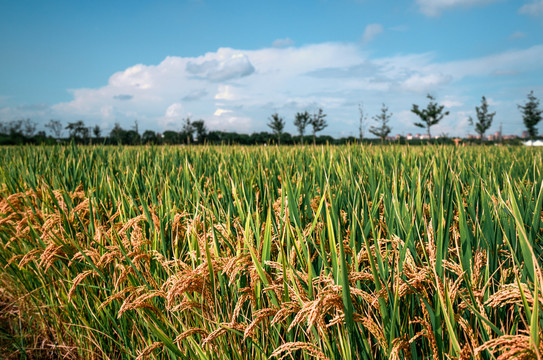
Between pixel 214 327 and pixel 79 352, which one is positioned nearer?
pixel 214 327

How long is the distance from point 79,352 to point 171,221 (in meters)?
1.11

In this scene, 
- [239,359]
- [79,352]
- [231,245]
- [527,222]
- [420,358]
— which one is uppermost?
[527,222]

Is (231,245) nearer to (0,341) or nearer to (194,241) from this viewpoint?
(194,241)

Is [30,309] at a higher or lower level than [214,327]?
lower

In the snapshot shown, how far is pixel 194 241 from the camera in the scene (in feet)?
5.45

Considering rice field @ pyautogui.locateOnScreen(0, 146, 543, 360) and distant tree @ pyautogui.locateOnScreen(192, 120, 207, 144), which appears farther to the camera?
distant tree @ pyautogui.locateOnScreen(192, 120, 207, 144)

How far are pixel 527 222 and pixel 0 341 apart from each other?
12.1 feet

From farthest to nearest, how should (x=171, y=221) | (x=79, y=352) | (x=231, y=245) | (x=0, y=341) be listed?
(x=0, y=341) → (x=79, y=352) → (x=171, y=221) → (x=231, y=245)

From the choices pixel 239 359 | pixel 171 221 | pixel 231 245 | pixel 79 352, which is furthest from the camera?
pixel 79 352

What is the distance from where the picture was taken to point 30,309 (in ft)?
8.87

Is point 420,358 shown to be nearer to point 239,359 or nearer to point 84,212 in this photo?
point 239,359

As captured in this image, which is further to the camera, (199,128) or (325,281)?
(199,128)

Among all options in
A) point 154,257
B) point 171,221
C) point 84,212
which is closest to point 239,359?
point 154,257

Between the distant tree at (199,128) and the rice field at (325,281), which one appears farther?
the distant tree at (199,128)
